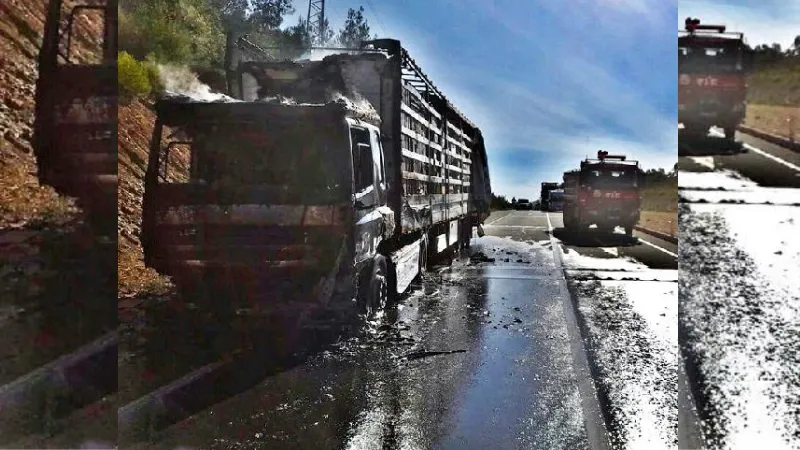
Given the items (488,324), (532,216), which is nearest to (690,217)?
(532,216)

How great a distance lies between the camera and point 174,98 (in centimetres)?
437

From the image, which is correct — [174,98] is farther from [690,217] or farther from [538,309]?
[690,217]

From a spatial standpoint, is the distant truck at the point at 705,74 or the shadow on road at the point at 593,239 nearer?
the distant truck at the point at 705,74

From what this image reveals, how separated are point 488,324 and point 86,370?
8.51 feet

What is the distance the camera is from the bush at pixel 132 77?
3805mm

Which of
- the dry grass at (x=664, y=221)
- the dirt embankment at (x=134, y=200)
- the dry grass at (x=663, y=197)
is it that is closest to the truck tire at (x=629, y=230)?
the dry grass at (x=664, y=221)

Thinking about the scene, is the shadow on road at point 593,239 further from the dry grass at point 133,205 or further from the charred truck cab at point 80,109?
the charred truck cab at point 80,109

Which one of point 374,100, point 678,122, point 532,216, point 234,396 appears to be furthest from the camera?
point 374,100

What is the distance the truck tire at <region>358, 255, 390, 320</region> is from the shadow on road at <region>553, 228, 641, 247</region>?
5.36 feet

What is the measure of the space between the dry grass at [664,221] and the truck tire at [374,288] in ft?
7.83

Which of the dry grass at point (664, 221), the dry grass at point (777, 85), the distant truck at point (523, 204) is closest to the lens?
the dry grass at point (664, 221)

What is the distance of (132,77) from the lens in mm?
3906

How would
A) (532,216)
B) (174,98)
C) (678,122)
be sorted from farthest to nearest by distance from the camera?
1. (174,98)
2. (532,216)
3. (678,122)

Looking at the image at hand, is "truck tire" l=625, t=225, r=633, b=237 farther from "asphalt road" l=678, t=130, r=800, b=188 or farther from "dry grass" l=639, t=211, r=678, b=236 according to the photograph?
"asphalt road" l=678, t=130, r=800, b=188
